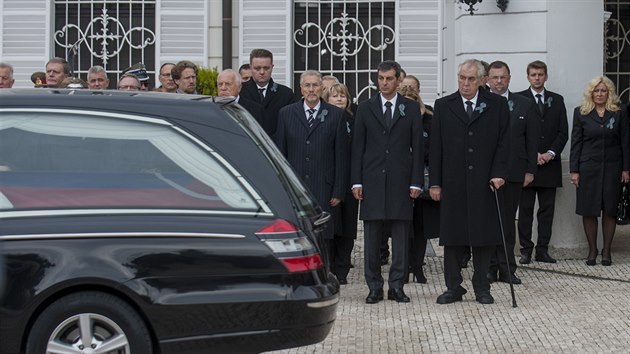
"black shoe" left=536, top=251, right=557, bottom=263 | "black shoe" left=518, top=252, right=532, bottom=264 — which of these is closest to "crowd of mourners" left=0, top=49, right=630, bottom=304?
"black shoe" left=518, top=252, right=532, bottom=264

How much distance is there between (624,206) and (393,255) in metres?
3.33

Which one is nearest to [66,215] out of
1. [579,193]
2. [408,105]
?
[408,105]

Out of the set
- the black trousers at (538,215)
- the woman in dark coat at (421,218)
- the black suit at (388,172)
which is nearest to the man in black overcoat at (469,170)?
the black suit at (388,172)

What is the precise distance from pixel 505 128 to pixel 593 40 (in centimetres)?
342

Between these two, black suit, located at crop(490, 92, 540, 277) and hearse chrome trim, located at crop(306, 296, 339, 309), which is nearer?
hearse chrome trim, located at crop(306, 296, 339, 309)

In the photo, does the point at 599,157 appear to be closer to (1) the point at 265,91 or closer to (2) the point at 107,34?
(1) the point at 265,91

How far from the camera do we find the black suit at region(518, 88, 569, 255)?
12688 mm

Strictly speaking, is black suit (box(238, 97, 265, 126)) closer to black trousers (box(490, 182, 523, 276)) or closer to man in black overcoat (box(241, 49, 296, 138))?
man in black overcoat (box(241, 49, 296, 138))

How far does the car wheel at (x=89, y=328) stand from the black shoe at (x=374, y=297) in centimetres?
402

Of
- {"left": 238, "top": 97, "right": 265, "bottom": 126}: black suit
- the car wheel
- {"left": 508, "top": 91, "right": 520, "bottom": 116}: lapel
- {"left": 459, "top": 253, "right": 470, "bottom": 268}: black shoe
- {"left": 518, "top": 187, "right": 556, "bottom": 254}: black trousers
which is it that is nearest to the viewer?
the car wheel

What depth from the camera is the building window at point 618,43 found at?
52.9 ft

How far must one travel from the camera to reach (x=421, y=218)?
11.3 meters

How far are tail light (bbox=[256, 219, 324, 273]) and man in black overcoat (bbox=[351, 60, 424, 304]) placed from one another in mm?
3643

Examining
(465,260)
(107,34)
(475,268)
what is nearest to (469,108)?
(475,268)
